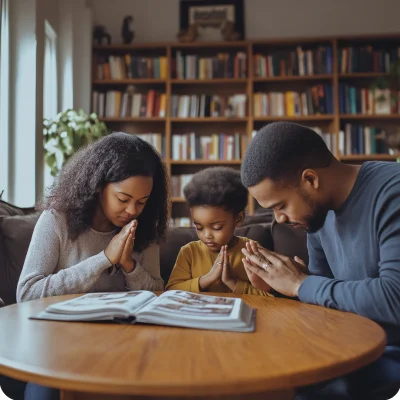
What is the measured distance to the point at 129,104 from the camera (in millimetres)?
4824

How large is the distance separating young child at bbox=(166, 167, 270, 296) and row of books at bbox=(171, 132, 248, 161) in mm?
2865

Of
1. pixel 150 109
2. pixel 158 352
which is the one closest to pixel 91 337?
pixel 158 352

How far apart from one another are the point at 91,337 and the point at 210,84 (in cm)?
423

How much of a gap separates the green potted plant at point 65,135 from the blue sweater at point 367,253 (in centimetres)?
270

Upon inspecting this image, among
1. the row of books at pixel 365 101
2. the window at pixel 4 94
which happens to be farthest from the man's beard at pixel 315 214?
the row of books at pixel 365 101

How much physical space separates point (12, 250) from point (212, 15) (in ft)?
12.0

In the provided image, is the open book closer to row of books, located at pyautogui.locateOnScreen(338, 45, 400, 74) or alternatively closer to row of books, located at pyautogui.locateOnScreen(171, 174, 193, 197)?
row of books, located at pyautogui.locateOnScreen(171, 174, 193, 197)

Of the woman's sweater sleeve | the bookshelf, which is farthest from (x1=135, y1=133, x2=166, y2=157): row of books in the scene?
the woman's sweater sleeve

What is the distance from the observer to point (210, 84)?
16.3 feet

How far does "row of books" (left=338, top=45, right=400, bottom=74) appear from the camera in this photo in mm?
4645

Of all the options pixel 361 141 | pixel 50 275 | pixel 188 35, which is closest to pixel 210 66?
pixel 188 35

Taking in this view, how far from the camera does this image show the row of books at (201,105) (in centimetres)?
476

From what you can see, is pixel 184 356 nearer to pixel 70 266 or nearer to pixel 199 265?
pixel 70 266

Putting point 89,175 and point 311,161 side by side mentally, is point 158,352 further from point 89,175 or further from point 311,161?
point 89,175
